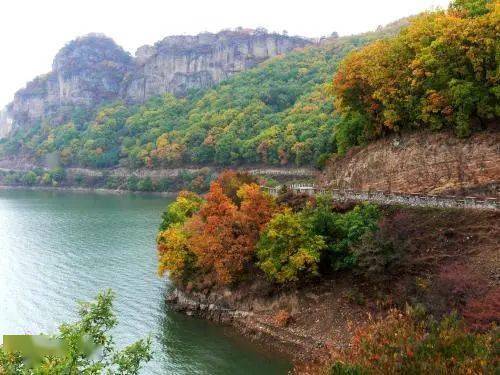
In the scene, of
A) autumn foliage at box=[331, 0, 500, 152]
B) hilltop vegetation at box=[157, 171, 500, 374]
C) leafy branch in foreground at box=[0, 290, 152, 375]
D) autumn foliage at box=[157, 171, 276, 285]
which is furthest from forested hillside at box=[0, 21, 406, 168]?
leafy branch in foreground at box=[0, 290, 152, 375]

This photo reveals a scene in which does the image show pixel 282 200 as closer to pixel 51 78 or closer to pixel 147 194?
pixel 147 194

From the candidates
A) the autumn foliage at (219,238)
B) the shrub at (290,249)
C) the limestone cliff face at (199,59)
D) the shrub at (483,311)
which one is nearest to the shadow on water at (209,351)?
the autumn foliage at (219,238)

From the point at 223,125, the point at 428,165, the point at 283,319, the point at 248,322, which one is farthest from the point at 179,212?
the point at 223,125

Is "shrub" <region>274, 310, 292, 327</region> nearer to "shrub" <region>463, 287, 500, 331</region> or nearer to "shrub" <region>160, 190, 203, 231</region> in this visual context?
"shrub" <region>463, 287, 500, 331</region>

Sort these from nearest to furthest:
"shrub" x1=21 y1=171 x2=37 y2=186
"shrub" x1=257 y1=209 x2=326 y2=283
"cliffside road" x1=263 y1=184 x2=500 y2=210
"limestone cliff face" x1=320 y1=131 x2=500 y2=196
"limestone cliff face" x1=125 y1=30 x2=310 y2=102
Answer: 1. "cliffside road" x1=263 y1=184 x2=500 y2=210
2. "shrub" x1=257 y1=209 x2=326 y2=283
3. "limestone cliff face" x1=320 y1=131 x2=500 y2=196
4. "shrub" x1=21 y1=171 x2=37 y2=186
5. "limestone cliff face" x1=125 y1=30 x2=310 y2=102

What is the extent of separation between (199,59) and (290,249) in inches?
5875

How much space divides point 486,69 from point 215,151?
81.7 m

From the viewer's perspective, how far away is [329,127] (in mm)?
82375

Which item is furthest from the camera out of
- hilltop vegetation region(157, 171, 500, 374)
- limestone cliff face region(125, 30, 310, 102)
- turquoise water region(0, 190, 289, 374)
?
limestone cliff face region(125, 30, 310, 102)

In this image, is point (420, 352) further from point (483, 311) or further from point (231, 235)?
point (231, 235)

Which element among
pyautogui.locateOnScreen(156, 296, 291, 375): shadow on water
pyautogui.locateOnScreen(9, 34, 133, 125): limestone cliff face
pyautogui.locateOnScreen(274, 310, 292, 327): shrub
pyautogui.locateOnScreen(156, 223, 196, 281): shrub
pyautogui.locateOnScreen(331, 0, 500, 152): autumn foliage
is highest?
pyautogui.locateOnScreen(9, 34, 133, 125): limestone cliff face

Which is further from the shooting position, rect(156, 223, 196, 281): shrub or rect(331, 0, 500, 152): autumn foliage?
rect(156, 223, 196, 281): shrub

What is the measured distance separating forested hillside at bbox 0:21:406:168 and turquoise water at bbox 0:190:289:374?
98.5 ft

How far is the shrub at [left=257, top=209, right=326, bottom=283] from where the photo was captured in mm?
28938
